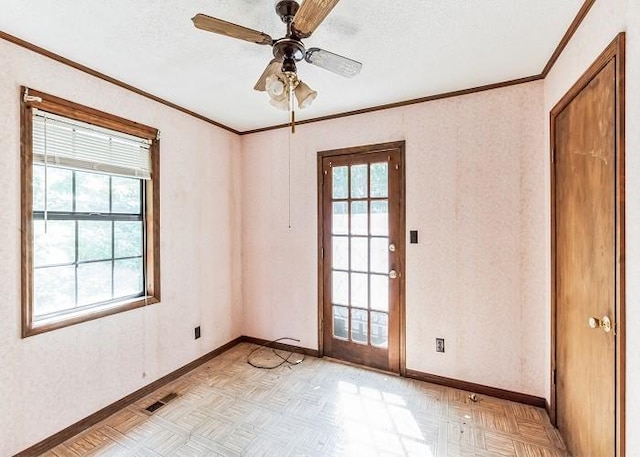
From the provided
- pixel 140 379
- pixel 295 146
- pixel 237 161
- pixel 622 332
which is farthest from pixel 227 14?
pixel 140 379

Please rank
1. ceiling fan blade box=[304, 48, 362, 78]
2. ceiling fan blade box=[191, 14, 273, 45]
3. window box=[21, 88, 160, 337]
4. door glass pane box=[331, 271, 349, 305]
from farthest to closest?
door glass pane box=[331, 271, 349, 305]
window box=[21, 88, 160, 337]
ceiling fan blade box=[304, 48, 362, 78]
ceiling fan blade box=[191, 14, 273, 45]

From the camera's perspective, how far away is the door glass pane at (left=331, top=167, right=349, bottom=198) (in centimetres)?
299

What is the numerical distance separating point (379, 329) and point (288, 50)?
7.88ft

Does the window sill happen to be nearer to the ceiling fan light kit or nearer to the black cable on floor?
the black cable on floor

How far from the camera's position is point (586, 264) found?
5.13ft

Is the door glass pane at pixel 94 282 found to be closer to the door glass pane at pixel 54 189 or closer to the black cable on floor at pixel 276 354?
the door glass pane at pixel 54 189

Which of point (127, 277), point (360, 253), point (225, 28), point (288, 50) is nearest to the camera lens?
point (225, 28)

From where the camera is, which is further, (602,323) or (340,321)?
(340,321)

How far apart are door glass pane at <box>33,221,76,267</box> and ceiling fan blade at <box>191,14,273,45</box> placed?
1675mm

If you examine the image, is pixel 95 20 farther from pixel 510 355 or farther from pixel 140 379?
pixel 510 355

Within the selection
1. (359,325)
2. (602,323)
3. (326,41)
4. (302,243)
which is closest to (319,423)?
(359,325)

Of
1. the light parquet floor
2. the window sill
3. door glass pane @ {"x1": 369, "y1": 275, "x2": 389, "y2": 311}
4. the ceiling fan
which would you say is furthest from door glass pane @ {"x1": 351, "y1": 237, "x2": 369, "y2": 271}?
the window sill

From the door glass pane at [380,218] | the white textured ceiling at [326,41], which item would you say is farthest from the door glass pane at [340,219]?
the white textured ceiling at [326,41]
